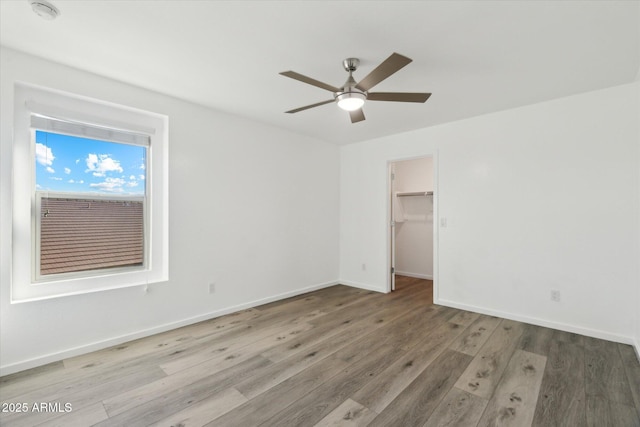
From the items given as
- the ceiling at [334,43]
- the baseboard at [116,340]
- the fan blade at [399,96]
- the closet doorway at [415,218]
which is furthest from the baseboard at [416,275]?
the fan blade at [399,96]

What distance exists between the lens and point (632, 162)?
2.75 meters

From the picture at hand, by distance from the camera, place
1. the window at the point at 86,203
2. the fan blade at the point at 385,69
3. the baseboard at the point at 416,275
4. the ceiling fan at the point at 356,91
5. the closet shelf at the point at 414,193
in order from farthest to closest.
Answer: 1. the baseboard at the point at 416,275
2. the closet shelf at the point at 414,193
3. the window at the point at 86,203
4. the ceiling fan at the point at 356,91
5. the fan blade at the point at 385,69

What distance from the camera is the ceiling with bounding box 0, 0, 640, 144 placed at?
5.88ft

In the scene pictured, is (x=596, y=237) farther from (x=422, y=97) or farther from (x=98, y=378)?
(x=98, y=378)

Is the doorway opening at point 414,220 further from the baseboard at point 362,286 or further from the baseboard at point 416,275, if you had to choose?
the baseboard at point 362,286

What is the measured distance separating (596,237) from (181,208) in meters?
4.34


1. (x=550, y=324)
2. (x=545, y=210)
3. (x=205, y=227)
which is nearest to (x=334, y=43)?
(x=205, y=227)

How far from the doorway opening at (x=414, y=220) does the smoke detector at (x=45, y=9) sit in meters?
4.90

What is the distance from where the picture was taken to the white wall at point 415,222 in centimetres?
573

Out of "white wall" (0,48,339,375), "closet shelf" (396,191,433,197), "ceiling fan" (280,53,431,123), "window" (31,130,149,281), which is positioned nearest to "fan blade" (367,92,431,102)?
"ceiling fan" (280,53,431,123)

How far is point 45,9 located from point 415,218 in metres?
5.73

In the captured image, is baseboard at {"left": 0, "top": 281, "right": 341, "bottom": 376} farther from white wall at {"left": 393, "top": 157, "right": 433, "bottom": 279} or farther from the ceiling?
white wall at {"left": 393, "top": 157, "right": 433, "bottom": 279}

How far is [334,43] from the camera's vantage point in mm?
2115

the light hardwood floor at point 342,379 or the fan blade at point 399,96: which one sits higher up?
the fan blade at point 399,96
